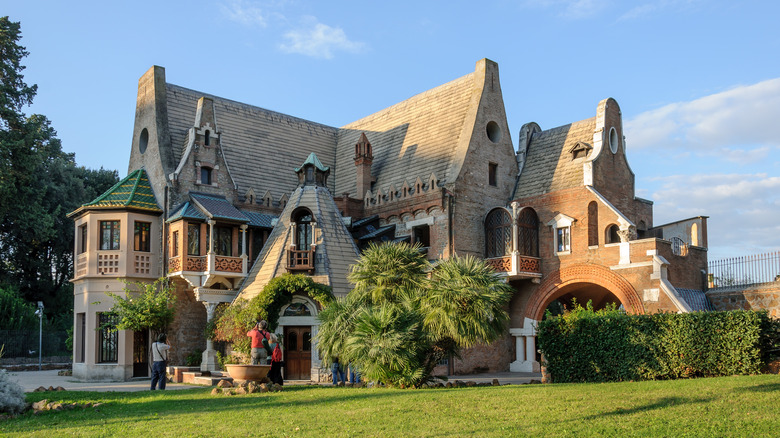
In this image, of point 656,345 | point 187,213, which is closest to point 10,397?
point 187,213

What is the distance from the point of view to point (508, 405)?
48.0 ft

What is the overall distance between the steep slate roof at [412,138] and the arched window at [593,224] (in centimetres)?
573

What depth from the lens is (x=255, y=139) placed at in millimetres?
35719

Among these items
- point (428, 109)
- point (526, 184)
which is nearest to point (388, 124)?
point (428, 109)

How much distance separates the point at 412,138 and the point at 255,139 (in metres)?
7.83

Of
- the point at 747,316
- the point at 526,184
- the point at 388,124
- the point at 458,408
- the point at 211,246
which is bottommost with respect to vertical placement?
the point at 458,408

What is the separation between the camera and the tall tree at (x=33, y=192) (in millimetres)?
37281

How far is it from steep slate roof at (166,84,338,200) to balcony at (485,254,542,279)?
1136 centimetres

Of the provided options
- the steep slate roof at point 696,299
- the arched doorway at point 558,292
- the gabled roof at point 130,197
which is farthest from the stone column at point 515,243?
the gabled roof at point 130,197

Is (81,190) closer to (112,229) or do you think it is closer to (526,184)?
(112,229)

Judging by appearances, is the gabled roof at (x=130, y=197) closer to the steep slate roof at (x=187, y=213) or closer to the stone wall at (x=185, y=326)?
the steep slate roof at (x=187, y=213)

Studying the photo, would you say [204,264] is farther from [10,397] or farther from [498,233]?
[10,397]

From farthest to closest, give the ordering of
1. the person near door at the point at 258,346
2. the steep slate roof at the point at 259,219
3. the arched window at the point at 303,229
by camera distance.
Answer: the steep slate roof at the point at 259,219
the arched window at the point at 303,229
the person near door at the point at 258,346

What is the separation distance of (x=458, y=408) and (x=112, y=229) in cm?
2133
